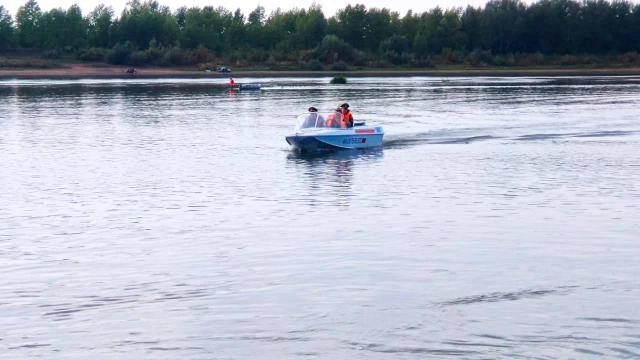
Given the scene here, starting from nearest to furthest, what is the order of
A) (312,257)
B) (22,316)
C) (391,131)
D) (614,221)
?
(22,316), (312,257), (614,221), (391,131)

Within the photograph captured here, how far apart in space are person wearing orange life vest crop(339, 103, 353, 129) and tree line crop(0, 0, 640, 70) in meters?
110

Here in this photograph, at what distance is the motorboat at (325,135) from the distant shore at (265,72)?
9871 centimetres

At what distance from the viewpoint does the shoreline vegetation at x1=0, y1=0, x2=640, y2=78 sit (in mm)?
153875

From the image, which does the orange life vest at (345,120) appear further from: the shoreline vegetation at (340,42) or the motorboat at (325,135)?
the shoreline vegetation at (340,42)

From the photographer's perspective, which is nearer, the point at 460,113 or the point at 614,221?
the point at 614,221

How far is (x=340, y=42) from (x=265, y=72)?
12489 mm

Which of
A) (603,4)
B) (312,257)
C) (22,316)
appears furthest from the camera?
(603,4)

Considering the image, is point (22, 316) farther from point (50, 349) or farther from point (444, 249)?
point (444, 249)

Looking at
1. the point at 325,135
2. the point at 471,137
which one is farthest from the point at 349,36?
the point at 325,135

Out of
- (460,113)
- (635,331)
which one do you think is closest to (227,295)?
(635,331)

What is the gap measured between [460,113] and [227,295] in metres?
51.3

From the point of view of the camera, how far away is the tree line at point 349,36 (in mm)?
160875

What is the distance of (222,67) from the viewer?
15550 centimetres

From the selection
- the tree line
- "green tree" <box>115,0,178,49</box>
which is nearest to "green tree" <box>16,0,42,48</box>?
the tree line
